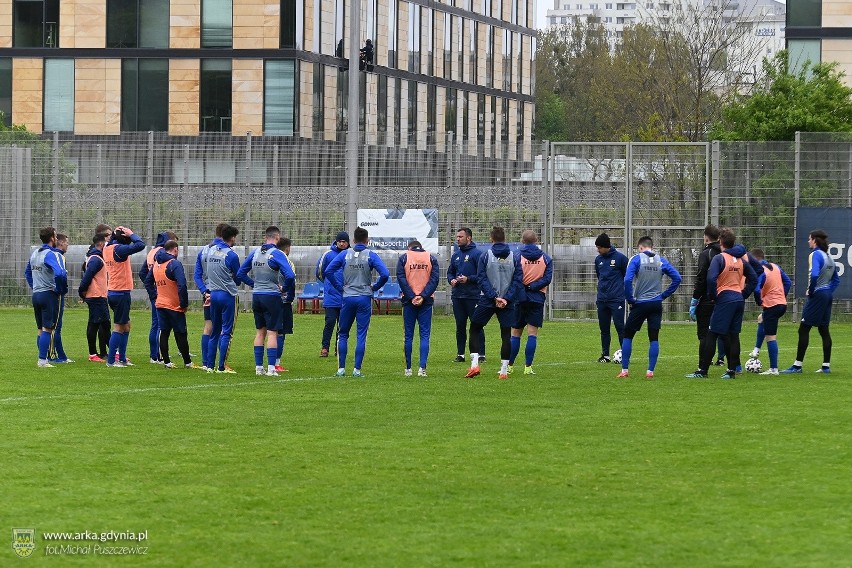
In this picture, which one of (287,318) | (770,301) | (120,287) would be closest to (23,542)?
(120,287)

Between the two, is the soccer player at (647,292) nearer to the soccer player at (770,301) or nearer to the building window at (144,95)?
the soccer player at (770,301)

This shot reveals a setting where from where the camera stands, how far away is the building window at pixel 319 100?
57.1 meters

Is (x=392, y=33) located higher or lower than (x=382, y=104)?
higher

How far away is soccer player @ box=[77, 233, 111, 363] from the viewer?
20.3 metres

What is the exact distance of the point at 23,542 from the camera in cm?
853

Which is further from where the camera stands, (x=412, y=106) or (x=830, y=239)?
(x=412, y=106)

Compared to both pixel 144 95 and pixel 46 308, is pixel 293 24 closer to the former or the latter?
pixel 144 95

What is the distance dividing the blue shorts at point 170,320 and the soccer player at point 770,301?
314 inches

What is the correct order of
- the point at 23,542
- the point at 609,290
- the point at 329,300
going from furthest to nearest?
the point at 609,290, the point at 329,300, the point at 23,542

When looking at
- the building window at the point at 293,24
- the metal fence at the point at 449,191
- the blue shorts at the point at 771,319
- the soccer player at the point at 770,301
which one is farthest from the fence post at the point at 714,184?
the building window at the point at 293,24

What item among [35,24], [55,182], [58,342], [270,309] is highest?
[35,24]

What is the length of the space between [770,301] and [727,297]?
1.53m

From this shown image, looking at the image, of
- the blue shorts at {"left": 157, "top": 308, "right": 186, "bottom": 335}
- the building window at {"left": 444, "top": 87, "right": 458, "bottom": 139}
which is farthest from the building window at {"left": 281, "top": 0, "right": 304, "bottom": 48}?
the blue shorts at {"left": 157, "top": 308, "right": 186, "bottom": 335}

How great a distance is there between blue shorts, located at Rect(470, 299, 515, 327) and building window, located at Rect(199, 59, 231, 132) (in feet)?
124
